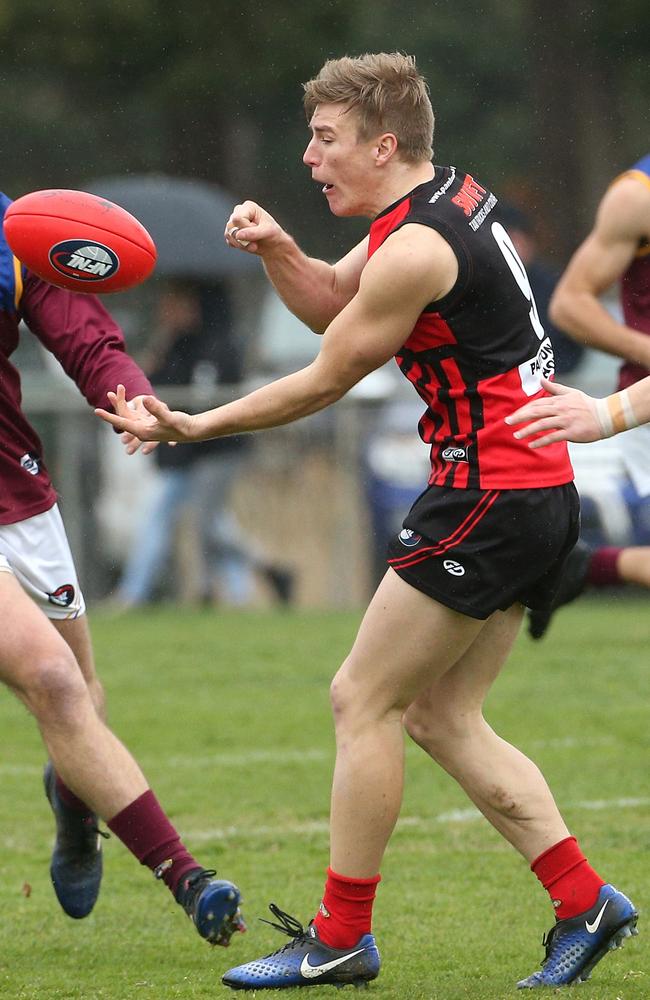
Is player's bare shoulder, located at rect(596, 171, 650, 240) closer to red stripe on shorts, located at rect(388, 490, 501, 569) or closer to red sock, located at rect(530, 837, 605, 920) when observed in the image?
red stripe on shorts, located at rect(388, 490, 501, 569)

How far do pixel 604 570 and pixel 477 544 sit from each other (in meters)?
3.76

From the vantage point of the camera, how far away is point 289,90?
23828 millimetres

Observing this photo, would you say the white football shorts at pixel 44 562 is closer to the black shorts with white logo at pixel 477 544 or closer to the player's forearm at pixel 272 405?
the player's forearm at pixel 272 405

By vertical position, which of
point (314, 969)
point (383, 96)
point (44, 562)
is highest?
point (383, 96)

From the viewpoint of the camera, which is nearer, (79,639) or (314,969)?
(314,969)

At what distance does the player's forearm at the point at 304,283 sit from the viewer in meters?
4.91

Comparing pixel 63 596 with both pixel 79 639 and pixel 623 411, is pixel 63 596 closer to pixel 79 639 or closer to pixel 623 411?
pixel 79 639

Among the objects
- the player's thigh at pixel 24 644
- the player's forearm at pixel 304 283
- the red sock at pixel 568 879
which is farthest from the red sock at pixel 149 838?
the player's forearm at pixel 304 283

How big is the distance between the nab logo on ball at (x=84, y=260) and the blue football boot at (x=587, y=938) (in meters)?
2.08

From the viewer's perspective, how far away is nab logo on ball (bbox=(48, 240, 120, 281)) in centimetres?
480

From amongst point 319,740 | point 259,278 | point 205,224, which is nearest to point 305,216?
point 259,278

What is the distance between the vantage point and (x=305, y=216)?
85.6 feet

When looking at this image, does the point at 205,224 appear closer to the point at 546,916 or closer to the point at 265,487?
the point at 265,487

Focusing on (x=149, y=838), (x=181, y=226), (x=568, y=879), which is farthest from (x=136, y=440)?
(x=181, y=226)
